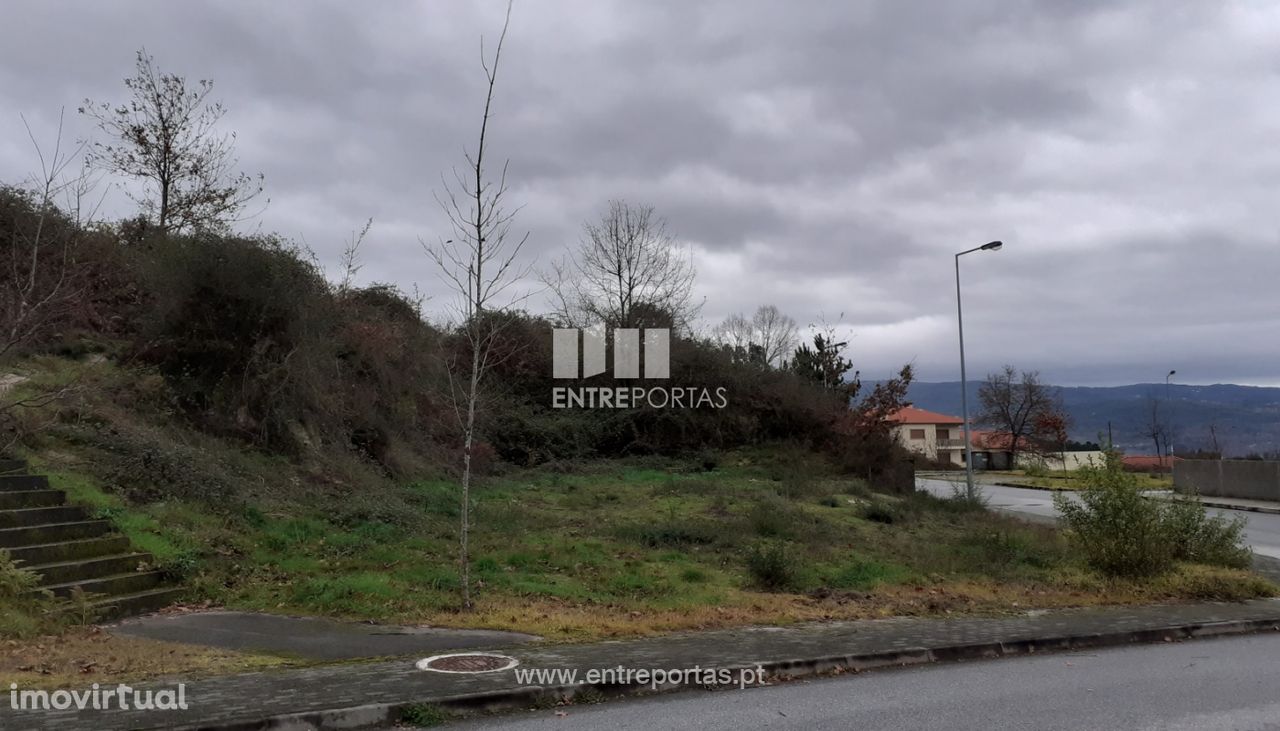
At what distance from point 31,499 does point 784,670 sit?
9541mm

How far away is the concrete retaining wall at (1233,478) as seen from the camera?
3109 cm

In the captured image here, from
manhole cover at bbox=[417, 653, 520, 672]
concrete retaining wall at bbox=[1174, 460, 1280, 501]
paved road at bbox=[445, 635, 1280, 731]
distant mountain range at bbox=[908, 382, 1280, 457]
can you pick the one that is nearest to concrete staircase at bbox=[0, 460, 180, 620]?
manhole cover at bbox=[417, 653, 520, 672]

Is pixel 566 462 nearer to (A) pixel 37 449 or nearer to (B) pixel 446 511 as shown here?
(B) pixel 446 511

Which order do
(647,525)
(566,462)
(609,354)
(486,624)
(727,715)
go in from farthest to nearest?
1. (609,354)
2. (566,462)
3. (647,525)
4. (486,624)
5. (727,715)

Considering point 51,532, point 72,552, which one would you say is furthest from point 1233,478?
point 51,532

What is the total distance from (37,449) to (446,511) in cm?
699

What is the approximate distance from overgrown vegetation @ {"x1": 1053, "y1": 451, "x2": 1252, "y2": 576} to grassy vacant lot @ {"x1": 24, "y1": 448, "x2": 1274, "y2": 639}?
1.38 feet

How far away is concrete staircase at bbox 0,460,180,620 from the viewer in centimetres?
895

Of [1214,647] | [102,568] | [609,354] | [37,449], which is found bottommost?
[1214,647]

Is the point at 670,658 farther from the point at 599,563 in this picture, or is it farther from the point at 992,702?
the point at 599,563

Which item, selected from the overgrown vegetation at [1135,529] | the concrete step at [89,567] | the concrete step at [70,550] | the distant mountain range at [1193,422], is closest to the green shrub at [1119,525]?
the overgrown vegetation at [1135,529]

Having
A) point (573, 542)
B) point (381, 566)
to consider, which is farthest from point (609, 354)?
point (381, 566)

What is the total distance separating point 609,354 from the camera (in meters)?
32.6

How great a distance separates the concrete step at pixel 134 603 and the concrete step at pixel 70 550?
88cm
